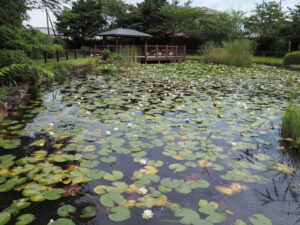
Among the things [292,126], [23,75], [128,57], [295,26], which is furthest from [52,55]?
[295,26]

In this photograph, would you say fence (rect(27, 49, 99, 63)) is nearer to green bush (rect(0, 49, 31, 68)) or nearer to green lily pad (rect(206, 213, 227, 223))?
green bush (rect(0, 49, 31, 68))

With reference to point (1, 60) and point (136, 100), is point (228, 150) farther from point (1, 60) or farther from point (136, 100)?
point (1, 60)

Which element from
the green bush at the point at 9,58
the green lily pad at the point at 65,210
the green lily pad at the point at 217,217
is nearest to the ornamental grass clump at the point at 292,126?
the green lily pad at the point at 217,217

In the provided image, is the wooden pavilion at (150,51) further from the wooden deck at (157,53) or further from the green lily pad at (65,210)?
the green lily pad at (65,210)

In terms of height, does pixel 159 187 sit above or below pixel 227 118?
below

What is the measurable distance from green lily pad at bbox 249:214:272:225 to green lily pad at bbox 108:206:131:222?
75 centimetres

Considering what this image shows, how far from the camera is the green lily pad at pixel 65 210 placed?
1.43 metres

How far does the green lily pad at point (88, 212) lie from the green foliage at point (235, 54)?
10560 millimetres

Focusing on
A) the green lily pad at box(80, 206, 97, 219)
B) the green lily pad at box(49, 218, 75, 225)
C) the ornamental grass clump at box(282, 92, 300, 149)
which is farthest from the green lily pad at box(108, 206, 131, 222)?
the ornamental grass clump at box(282, 92, 300, 149)

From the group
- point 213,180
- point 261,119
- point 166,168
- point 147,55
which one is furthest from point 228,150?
point 147,55

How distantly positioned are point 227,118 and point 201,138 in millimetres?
935

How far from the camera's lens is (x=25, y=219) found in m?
1.38

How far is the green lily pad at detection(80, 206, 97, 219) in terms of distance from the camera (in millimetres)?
1449

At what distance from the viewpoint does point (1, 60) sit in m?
4.68
